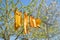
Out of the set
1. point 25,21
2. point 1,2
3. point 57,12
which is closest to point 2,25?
point 1,2

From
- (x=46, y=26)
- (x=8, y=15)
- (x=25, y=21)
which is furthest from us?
(x=46, y=26)

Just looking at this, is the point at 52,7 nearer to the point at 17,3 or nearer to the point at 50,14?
the point at 50,14

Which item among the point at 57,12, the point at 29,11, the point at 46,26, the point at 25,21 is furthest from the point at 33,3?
the point at 57,12

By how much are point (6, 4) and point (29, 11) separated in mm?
1333

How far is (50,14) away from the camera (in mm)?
26141

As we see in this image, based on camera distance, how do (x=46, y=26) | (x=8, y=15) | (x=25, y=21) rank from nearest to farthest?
(x=25, y=21) < (x=8, y=15) < (x=46, y=26)

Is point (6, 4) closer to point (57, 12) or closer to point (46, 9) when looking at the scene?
point (46, 9)

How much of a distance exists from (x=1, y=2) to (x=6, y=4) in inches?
13.4

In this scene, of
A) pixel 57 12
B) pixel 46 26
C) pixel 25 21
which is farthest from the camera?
pixel 57 12

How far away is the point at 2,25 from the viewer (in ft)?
40.0

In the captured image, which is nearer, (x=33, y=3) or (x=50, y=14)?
(x=33, y=3)

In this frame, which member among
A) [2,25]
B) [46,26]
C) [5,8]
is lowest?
[46,26]

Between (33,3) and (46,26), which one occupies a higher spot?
(33,3)

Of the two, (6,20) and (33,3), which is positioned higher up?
(33,3)
